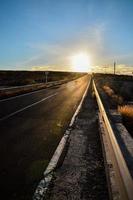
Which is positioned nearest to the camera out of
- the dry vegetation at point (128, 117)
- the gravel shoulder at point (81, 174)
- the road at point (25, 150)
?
the gravel shoulder at point (81, 174)

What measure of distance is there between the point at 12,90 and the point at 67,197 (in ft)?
70.7

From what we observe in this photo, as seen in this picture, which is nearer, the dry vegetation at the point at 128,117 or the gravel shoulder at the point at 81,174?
the gravel shoulder at the point at 81,174

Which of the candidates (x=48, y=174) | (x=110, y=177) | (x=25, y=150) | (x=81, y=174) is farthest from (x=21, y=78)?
(x=110, y=177)

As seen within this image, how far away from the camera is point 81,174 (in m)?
4.27

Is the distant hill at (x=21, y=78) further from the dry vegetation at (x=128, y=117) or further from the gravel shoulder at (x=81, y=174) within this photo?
the gravel shoulder at (x=81, y=174)

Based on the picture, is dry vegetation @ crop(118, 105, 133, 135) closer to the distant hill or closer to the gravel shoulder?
the gravel shoulder

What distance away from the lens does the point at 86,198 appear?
3.41 metres

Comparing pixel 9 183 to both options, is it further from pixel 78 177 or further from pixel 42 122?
pixel 42 122

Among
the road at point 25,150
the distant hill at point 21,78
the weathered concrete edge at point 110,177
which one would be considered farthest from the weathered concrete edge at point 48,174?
the distant hill at point 21,78

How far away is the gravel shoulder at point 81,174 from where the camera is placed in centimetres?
355

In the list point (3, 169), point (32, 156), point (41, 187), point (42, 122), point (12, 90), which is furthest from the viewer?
point (12, 90)

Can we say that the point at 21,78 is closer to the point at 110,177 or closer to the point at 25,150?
the point at 25,150

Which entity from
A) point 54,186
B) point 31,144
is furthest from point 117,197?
point 31,144

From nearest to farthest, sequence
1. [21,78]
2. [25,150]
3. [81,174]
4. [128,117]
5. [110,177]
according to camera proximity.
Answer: [110,177]
[81,174]
[25,150]
[128,117]
[21,78]
